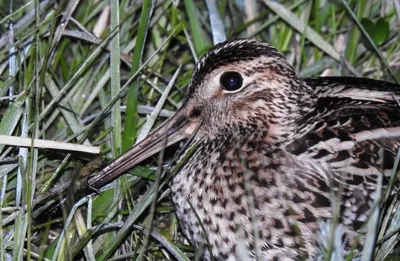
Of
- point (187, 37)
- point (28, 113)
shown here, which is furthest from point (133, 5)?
point (28, 113)

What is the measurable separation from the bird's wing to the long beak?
430mm

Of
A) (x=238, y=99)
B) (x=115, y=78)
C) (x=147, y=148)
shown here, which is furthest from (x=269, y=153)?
(x=115, y=78)

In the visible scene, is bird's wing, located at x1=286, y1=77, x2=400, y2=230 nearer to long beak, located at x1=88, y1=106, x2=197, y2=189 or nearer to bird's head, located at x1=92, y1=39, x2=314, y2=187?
bird's head, located at x1=92, y1=39, x2=314, y2=187

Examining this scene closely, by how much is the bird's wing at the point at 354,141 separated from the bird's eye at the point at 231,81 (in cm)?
28

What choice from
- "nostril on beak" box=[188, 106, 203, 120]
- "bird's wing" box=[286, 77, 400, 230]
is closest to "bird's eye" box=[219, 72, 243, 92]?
"nostril on beak" box=[188, 106, 203, 120]

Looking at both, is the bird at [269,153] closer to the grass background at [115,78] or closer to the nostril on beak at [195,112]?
the nostril on beak at [195,112]

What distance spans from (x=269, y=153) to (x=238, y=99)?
0.24 m

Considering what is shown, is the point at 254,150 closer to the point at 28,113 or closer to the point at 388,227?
the point at 388,227

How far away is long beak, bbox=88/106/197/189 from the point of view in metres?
3.66

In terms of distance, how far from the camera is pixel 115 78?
3.89m

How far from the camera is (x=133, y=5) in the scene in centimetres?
459

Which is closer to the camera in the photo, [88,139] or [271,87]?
[271,87]

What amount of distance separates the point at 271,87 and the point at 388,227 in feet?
2.19

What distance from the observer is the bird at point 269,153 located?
3373mm
